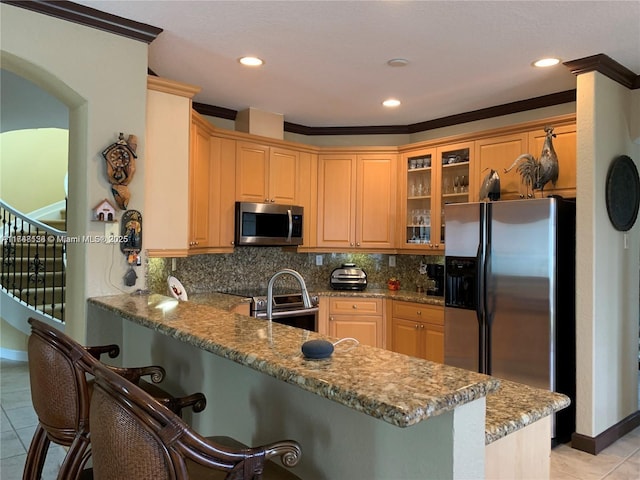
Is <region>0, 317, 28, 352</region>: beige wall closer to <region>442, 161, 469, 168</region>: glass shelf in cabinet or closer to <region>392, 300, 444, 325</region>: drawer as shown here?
<region>392, 300, 444, 325</region>: drawer

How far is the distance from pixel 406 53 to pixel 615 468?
9.66 ft

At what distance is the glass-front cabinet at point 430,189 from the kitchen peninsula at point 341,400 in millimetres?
2974

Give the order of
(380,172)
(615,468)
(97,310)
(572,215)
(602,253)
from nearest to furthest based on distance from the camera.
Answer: (97,310), (615,468), (602,253), (572,215), (380,172)

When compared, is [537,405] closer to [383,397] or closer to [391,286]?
[383,397]

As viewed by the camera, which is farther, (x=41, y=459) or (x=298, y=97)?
(x=298, y=97)

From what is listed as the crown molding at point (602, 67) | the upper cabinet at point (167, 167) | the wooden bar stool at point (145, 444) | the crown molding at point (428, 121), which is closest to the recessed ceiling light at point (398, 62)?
the crown molding at point (602, 67)

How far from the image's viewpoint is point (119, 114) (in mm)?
2680

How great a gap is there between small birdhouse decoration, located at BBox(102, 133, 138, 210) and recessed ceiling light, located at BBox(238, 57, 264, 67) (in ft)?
3.22

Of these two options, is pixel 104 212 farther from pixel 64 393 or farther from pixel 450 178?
pixel 450 178

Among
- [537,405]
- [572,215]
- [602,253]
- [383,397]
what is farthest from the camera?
[572,215]

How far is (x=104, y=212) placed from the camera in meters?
2.60

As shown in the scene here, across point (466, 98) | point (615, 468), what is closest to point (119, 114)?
point (466, 98)

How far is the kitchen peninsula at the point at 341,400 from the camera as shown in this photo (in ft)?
3.51

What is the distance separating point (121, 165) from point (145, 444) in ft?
6.27
